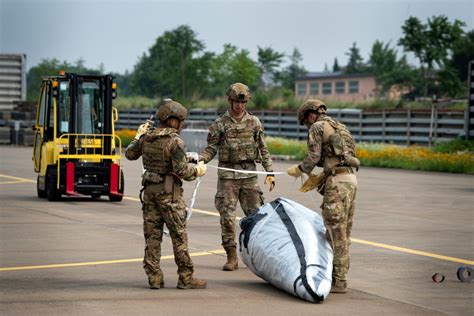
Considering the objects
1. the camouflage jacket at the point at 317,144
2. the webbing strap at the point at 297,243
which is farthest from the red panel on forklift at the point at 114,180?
the camouflage jacket at the point at 317,144

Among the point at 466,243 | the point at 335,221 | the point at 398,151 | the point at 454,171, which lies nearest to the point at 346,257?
the point at 335,221

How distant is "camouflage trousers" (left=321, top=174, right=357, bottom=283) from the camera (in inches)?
391

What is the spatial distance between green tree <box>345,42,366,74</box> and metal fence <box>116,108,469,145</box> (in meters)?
79.7

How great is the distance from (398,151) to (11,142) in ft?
75.8

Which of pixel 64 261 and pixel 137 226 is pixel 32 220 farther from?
pixel 64 261

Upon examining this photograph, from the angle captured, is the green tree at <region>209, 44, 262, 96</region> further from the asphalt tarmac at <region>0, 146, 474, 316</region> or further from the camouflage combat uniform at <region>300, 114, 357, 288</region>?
the camouflage combat uniform at <region>300, 114, 357, 288</region>

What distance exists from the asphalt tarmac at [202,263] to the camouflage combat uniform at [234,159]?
764 mm

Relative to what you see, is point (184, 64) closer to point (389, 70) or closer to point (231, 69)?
point (231, 69)

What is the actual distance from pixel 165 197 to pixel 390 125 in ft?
111

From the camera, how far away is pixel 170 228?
9.98 meters

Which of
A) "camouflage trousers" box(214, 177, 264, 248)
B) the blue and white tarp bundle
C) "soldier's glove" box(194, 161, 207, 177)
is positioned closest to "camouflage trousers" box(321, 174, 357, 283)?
the blue and white tarp bundle

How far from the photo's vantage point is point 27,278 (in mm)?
10609

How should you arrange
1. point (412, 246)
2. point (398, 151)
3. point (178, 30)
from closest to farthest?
point (412, 246) < point (398, 151) < point (178, 30)

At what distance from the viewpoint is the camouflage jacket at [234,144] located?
11562 millimetres
